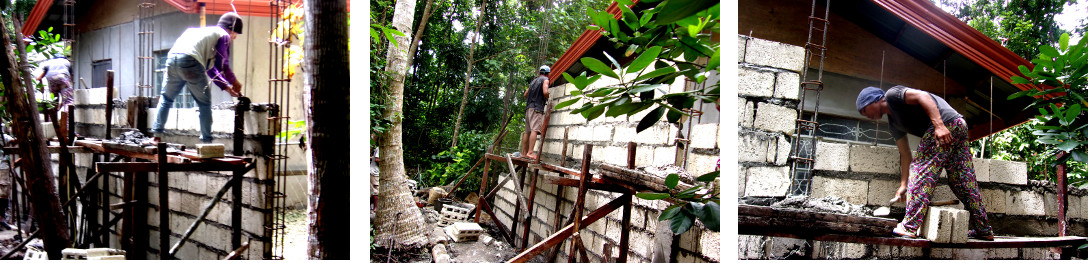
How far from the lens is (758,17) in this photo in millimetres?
2207

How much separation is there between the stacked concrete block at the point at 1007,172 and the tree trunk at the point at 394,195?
3260 mm

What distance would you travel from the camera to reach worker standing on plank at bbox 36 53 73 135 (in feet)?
7.36

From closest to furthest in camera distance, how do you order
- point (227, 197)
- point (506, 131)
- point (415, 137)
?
point (227, 197) → point (415, 137) → point (506, 131)

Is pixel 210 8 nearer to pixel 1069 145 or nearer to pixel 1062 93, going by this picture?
pixel 1062 93

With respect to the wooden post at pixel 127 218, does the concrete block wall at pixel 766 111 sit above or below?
above

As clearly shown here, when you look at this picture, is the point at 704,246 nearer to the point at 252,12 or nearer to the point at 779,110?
the point at 779,110

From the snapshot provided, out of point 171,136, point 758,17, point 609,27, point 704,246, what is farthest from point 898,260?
point 171,136

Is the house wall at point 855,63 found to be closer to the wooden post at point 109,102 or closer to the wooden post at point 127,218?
the wooden post at point 109,102

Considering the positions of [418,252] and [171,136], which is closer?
[171,136]

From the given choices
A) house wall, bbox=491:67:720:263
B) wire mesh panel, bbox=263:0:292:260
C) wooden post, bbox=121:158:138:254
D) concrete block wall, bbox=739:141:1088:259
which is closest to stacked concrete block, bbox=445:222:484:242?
house wall, bbox=491:67:720:263

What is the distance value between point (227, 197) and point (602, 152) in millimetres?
2698

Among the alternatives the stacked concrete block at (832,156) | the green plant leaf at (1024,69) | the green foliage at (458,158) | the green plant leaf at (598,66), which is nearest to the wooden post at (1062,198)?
the green plant leaf at (1024,69)

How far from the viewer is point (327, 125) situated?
5.22ft

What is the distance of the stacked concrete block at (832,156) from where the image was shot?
6.90 feet
